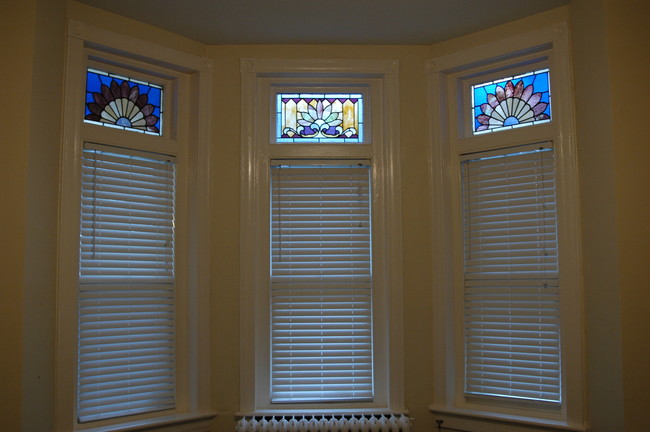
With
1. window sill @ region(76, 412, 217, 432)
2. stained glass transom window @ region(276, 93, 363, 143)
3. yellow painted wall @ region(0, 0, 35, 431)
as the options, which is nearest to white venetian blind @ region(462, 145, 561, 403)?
stained glass transom window @ region(276, 93, 363, 143)

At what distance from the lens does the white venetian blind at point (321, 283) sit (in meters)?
3.70

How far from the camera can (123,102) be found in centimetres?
357

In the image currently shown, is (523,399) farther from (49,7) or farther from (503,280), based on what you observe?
(49,7)

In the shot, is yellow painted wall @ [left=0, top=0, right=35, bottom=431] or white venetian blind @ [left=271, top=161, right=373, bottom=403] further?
white venetian blind @ [left=271, top=161, right=373, bottom=403]

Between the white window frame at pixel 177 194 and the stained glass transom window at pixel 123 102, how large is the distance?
61mm

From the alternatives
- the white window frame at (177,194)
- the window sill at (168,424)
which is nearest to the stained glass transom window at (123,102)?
the white window frame at (177,194)

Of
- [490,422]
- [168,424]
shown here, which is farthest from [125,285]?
[490,422]

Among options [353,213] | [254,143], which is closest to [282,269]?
[353,213]

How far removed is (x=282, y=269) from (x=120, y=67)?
1.54m

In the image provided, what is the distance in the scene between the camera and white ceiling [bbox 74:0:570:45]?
3318mm

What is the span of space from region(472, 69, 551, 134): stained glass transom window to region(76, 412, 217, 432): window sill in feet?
7.83

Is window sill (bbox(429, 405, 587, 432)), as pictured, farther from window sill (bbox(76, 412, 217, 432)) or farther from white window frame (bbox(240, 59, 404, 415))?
window sill (bbox(76, 412, 217, 432))

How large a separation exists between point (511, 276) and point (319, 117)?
1534 millimetres

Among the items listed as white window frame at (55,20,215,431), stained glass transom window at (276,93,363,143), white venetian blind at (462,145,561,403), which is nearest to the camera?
white window frame at (55,20,215,431)
